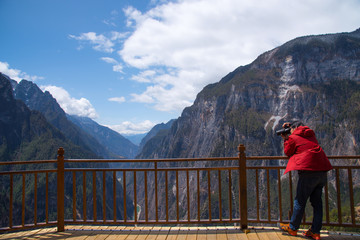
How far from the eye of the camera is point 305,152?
536cm

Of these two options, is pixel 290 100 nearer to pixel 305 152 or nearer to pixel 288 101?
pixel 288 101

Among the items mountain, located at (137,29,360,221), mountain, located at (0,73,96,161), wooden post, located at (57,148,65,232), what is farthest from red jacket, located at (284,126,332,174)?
mountain, located at (0,73,96,161)

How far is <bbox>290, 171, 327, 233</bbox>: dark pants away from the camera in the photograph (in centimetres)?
535

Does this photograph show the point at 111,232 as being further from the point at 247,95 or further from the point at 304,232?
the point at 247,95

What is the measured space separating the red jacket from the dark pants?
7.5 inches

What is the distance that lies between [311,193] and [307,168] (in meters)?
0.64

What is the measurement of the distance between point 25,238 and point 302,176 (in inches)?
232

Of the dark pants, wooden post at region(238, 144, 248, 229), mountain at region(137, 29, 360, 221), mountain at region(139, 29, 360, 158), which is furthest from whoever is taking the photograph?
mountain at region(139, 29, 360, 158)

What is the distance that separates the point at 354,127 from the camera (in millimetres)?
115688

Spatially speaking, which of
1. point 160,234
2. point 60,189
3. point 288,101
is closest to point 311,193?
point 160,234

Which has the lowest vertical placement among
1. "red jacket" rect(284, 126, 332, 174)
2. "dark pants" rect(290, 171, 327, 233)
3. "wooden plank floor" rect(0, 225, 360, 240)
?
"wooden plank floor" rect(0, 225, 360, 240)

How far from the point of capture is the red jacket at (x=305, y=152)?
5.25m

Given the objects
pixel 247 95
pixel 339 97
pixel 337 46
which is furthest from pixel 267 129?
pixel 337 46

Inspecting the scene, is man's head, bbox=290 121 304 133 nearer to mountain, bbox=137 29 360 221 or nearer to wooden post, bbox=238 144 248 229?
wooden post, bbox=238 144 248 229
